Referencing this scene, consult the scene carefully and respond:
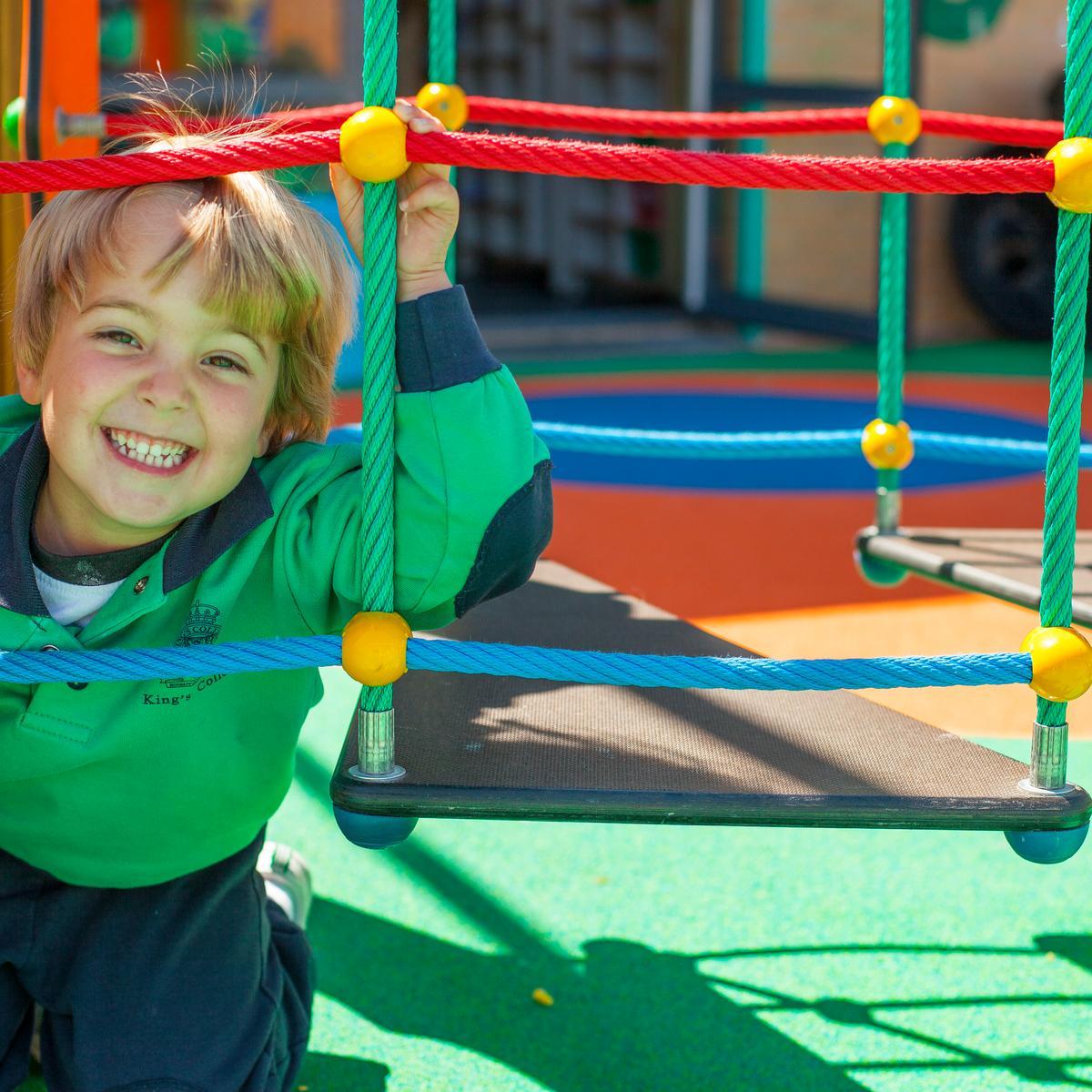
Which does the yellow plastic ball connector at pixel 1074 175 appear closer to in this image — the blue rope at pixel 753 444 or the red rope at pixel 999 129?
the red rope at pixel 999 129

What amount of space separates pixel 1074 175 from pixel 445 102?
3.20 feet

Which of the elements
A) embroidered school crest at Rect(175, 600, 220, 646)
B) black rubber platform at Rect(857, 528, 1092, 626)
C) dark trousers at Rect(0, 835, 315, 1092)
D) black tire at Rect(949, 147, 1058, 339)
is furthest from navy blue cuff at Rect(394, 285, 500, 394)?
black tire at Rect(949, 147, 1058, 339)

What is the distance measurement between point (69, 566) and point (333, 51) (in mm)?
4693

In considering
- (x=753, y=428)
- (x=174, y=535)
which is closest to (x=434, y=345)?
(x=174, y=535)

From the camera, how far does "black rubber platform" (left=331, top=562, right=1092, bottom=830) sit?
1104 mm

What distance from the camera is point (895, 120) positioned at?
186 centimetres

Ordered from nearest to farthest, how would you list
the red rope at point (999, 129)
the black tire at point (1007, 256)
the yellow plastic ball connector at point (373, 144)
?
the yellow plastic ball connector at point (373, 144) → the red rope at point (999, 129) → the black tire at point (1007, 256)

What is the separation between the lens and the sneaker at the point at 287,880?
5.16 ft

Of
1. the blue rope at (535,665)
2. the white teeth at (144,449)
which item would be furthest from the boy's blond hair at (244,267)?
the blue rope at (535,665)

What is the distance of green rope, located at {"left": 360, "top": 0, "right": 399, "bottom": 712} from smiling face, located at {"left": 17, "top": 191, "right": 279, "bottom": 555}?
0.54 ft

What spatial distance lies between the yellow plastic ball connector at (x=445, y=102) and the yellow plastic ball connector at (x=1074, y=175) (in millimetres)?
924

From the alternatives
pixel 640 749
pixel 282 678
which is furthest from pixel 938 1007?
pixel 282 678

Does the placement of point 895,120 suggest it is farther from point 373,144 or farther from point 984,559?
point 373,144

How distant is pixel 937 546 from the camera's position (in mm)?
1931
